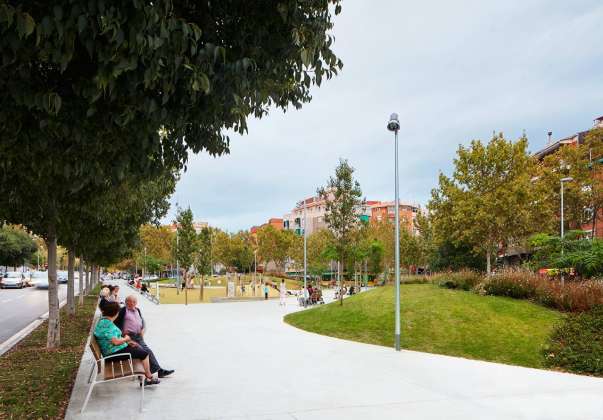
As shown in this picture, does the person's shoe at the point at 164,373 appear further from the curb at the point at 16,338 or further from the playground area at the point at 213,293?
the playground area at the point at 213,293

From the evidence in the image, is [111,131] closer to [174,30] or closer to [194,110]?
[194,110]

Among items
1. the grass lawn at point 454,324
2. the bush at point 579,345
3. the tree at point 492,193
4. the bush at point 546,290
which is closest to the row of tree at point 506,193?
the tree at point 492,193

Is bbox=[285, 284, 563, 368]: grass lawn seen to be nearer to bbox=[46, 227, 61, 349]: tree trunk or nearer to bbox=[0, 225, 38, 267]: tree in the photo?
bbox=[46, 227, 61, 349]: tree trunk

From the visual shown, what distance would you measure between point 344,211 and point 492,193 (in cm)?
1217

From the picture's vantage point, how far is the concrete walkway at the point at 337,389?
655cm

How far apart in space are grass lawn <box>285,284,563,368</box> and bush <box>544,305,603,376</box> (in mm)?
297

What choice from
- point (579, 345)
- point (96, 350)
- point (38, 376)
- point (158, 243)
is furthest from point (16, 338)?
point (158, 243)

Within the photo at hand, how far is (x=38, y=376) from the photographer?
28.4ft

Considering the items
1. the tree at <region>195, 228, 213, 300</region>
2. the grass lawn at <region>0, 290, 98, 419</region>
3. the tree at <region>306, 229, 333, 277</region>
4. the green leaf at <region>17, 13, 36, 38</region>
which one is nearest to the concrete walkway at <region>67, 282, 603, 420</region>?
the grass lawn at <region>0, 290, 98, 419</region>

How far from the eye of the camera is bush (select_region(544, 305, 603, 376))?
986 centimetres

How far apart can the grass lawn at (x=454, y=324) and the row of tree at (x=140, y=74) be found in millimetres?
8508

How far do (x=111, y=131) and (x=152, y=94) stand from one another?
22.0 inches

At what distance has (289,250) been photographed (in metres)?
74.1

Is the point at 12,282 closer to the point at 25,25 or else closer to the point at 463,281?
the point at 463,281
